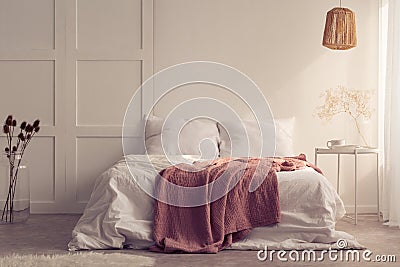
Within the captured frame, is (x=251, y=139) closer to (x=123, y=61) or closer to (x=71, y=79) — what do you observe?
(x=123, y=61)

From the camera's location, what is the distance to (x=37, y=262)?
170 inches

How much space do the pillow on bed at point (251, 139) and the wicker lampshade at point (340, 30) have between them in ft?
2.67

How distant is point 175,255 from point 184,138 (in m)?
1.62

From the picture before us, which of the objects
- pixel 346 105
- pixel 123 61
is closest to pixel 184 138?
pixel 123 61

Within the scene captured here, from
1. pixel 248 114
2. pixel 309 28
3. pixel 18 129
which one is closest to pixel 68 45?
pixel 18 129

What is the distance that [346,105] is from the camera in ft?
21.3

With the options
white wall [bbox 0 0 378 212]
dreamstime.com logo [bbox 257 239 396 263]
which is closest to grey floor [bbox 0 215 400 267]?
dreamstime.com logo [bbox 257 239 396 263]

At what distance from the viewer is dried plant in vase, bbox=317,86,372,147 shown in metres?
6.48

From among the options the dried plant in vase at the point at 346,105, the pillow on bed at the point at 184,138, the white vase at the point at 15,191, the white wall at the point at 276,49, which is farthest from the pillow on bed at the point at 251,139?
the white vase at the point at 15,191

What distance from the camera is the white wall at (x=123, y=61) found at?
21.1ft

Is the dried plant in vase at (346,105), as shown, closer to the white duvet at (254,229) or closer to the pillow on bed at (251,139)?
the pillow on bed at (251,139)

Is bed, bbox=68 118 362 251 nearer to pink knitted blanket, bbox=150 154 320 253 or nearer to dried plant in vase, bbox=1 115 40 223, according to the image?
pink knitted blanket, bbox=150 154 320 253

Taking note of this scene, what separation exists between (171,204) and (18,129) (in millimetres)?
2283

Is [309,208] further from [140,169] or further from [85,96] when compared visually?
[85,96]
